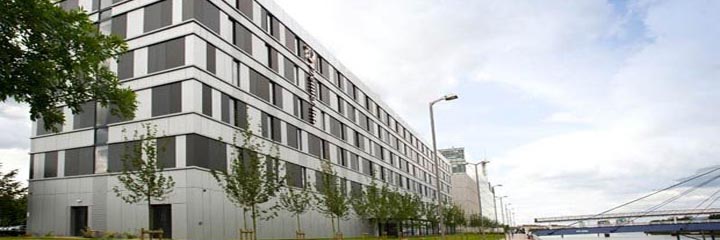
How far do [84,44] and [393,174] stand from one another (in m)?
80.5

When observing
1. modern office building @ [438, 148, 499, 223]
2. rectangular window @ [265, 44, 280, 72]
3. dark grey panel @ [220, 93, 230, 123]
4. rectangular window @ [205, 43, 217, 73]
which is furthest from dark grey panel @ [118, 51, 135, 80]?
modern office building @ [438, 148, 499, 223]

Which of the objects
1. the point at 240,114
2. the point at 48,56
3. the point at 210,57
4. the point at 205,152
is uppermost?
the point at 210,57

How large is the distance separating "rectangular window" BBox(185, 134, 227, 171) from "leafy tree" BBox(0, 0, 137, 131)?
87.5ft

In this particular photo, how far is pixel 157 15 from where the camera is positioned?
39906mm

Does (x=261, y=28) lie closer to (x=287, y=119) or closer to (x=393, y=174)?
(x=287, y=119)

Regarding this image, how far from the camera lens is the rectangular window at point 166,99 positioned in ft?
124

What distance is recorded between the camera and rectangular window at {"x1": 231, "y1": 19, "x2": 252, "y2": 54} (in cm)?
4378

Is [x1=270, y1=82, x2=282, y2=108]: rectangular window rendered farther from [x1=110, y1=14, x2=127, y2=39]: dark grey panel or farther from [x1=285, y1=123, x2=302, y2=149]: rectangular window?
[x1=110, y1=14, x2=127, y2=39]: dark grey panel

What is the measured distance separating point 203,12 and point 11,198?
24.4 meters

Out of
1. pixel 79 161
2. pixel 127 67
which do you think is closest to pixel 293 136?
pixel 127 67

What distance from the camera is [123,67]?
40.7m

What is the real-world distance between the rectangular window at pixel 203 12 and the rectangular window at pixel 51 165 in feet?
48.7

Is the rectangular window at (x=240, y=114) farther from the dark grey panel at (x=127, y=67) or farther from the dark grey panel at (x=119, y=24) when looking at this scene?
the dark grey panel at (x=119, y=24)

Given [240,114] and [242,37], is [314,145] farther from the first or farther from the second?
[242,37]
